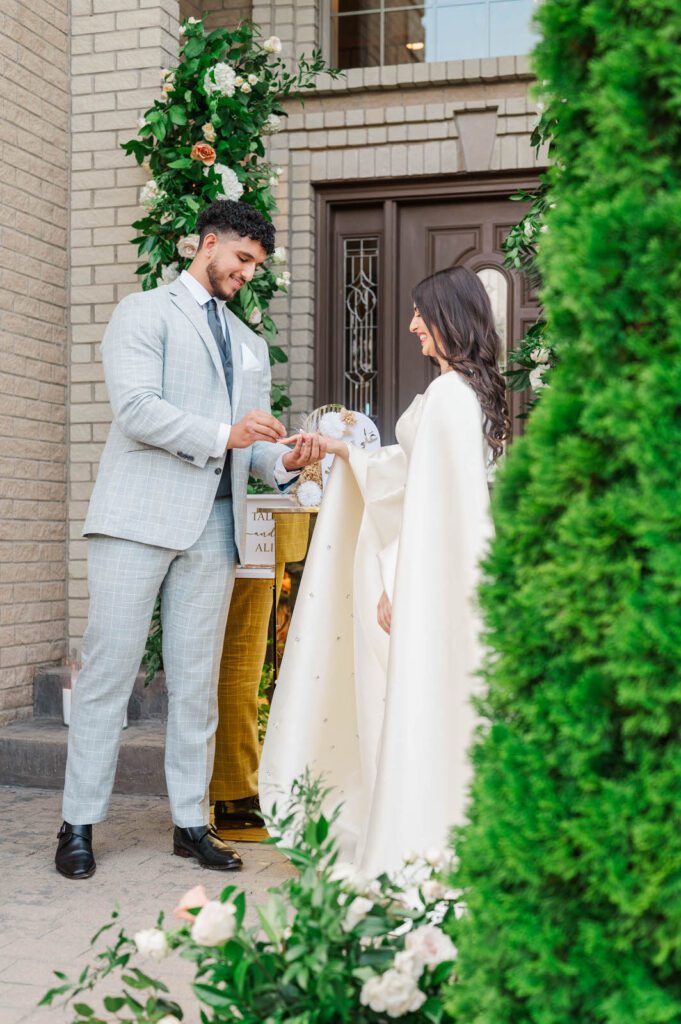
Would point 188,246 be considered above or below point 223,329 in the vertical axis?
above

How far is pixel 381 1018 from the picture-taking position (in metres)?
1.68

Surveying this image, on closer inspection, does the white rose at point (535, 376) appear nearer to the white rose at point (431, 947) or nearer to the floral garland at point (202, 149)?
the floral garland at point (202, 149)

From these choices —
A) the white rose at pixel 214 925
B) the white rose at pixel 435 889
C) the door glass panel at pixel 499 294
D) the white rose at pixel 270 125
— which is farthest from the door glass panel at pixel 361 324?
the white rose at pixel 214 925

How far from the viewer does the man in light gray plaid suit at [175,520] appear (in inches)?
Answer: 134

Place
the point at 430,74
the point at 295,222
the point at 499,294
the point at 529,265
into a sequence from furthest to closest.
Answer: the point at 295,222, the point at 499,294, the point at 430,74, the point at 529,265

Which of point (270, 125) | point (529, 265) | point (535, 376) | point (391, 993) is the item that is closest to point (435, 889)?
point (391, 993)

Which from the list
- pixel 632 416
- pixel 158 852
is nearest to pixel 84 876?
pixel 158 852

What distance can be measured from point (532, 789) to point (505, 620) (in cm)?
22

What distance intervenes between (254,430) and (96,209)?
2522mm

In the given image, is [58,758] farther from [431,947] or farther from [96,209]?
[431,947]

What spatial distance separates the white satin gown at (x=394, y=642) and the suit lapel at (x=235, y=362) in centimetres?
42

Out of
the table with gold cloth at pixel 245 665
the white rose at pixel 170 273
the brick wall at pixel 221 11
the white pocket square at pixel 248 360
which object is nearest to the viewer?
the white pocket square at pixel 248 360

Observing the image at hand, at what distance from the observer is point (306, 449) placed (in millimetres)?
3549

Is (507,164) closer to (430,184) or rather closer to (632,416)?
(430,184)
